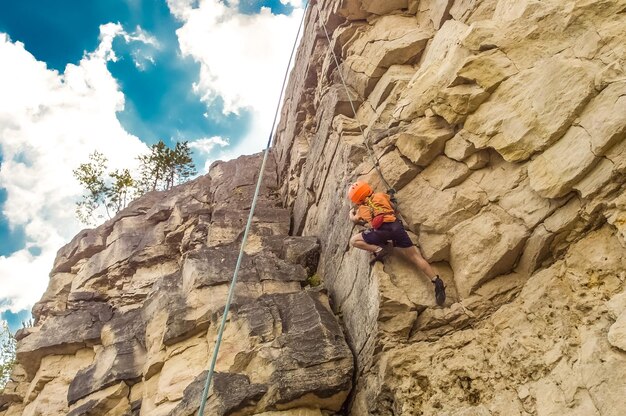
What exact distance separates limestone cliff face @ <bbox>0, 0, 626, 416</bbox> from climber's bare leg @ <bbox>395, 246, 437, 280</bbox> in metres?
0.24

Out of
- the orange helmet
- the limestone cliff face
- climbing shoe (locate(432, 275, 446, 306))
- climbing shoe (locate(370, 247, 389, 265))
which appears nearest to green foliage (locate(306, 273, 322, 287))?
the limestone cliff face

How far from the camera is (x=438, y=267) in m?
8.14

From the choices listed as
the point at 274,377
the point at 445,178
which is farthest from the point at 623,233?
the point at 274,377

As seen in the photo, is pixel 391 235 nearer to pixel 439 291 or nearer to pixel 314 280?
pixel 439 291

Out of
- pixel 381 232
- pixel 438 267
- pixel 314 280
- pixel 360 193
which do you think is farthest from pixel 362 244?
pixel 314 280

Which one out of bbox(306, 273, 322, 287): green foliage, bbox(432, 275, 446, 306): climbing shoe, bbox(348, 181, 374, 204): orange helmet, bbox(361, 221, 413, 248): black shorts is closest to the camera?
bbox(432, 275, 446, 306): climbing shoe

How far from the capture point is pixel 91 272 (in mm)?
19469

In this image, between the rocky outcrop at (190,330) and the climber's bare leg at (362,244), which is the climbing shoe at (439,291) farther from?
the rocky outcrop at (190,330)

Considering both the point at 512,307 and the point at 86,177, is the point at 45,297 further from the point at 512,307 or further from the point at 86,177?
the point at 512,307

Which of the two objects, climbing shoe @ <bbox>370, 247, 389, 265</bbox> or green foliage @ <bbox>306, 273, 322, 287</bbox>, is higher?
green foliage @ <bbox>306, 273, 322, 287</bbox>

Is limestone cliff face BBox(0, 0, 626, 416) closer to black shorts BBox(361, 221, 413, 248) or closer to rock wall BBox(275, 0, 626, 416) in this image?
rock wall BBox(275, 0, 626, 416)

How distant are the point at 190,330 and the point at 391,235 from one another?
6053 mm

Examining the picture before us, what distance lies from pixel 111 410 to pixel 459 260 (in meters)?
9.88

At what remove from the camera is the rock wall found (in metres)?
5.65
